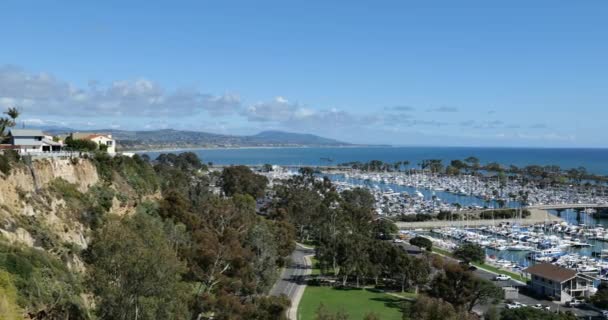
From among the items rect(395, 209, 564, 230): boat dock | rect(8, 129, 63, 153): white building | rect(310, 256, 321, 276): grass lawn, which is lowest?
rect(310, 256, 321, 276): grass lawn

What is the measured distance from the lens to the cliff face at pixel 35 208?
2961 centimetres

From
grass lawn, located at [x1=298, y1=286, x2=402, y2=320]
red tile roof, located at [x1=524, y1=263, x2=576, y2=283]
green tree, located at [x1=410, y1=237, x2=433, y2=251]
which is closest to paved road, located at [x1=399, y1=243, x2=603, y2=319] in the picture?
red tile roof, located at [x1=524, y1=263, x2=576, y2=283]

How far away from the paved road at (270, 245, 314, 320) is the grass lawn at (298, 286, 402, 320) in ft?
2.03

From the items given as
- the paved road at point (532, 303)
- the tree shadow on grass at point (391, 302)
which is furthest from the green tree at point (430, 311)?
the paved road at point (532, 303)

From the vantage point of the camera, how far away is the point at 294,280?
49.5 metres

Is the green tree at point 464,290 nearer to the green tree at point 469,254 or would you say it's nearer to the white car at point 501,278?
the white car at point 501,278

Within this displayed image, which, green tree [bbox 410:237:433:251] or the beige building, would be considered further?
green tree [bbox 410:237:433:251]

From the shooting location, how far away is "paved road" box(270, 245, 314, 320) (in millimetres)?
42625

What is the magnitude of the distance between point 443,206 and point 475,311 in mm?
63475

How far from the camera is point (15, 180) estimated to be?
33.8 m

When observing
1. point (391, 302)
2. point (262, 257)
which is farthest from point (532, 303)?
point (262, 257)

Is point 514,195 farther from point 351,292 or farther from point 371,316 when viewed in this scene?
point 371,316

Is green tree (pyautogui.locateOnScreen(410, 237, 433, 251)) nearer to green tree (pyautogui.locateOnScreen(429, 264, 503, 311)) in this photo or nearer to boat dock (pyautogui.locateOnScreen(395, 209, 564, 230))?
boat dock (pyautogui.locateOnScreen(395, 209, 564, 230))

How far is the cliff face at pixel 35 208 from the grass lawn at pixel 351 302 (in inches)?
687
